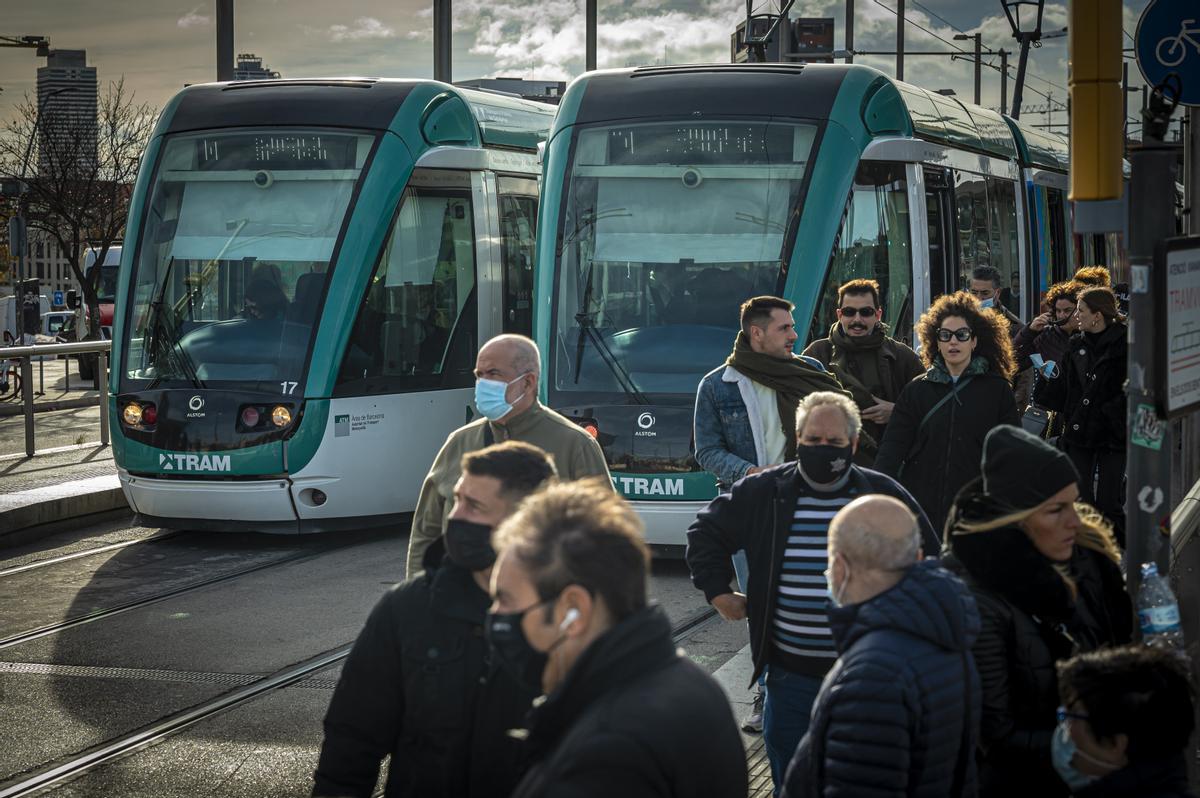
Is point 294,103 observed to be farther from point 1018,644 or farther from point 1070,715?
point 1070,715

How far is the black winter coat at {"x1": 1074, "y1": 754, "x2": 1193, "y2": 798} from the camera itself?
3221 millimetres

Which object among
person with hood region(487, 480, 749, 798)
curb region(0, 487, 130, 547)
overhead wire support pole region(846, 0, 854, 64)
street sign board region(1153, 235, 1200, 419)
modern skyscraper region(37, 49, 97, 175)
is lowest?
curb region(0, 487, 130, 547)

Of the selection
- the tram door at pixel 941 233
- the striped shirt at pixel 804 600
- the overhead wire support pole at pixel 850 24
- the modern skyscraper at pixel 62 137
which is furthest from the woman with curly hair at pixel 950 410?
the modern skyscraper at pixel 62 137

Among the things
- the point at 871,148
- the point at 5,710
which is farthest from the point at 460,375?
the point at 5,710

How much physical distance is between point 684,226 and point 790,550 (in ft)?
18.1

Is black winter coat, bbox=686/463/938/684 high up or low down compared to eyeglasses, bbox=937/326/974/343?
down

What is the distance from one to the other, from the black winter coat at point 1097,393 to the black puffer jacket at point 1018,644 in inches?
212

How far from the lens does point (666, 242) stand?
401 inches

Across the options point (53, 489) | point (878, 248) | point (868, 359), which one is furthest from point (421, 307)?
point (868, 359)

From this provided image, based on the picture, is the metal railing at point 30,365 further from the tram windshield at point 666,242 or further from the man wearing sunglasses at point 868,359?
the man wearing sunglasses at point 868,359

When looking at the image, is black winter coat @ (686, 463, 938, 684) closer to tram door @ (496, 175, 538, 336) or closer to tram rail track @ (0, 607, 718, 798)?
tram rail track @ (0, 607, 718, 798)

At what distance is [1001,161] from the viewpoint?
15.5m

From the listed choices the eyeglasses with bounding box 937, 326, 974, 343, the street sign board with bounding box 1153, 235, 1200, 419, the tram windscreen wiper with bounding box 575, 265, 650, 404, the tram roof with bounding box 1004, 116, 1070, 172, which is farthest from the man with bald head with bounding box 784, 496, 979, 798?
the tram roof with bounding box 1004, 116, 1070, 172

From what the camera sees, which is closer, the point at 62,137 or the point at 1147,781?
the point at 1147,781
